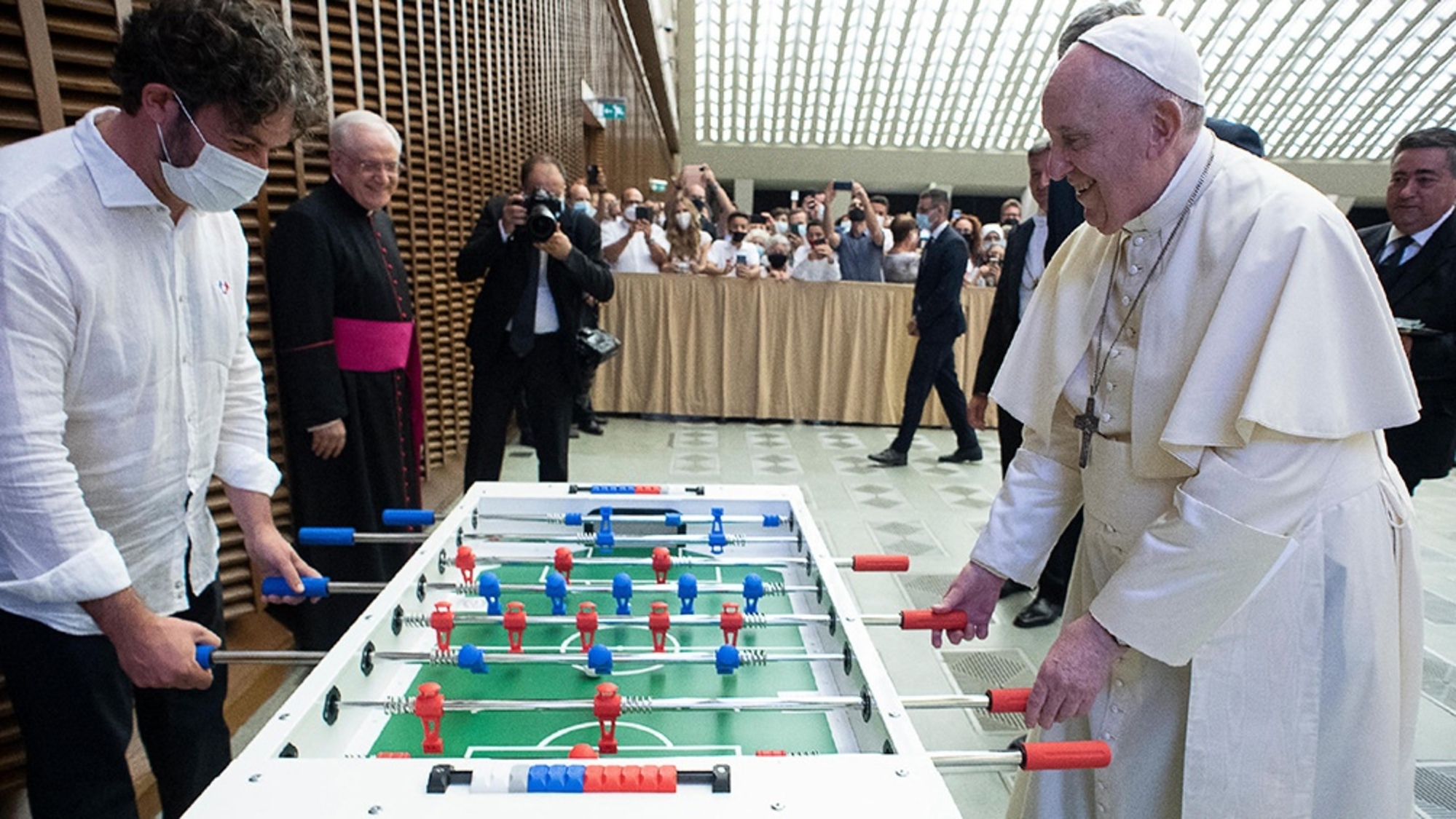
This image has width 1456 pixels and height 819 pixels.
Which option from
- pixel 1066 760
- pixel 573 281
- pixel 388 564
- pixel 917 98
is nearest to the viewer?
pixel 1066 760

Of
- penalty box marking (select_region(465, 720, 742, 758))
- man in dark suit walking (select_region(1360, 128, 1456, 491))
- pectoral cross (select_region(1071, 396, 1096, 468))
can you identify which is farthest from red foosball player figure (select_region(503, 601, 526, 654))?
man in dark suit walking (select_region(1360, 128, 1456, 491))

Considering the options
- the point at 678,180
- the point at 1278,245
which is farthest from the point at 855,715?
the point at 678,180

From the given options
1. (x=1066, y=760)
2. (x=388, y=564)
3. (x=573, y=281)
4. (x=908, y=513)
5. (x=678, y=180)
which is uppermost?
(x=678, y=180)

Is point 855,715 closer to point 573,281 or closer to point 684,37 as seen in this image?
point 573,281

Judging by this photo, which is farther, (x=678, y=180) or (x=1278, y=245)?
(x=678, y=180)

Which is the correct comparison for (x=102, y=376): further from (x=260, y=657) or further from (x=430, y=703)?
(x=430, y=703)

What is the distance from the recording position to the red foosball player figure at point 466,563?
68.4 inches

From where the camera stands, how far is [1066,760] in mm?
1007

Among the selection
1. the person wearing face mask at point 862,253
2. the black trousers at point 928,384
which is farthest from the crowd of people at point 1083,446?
the person wearing face mask at point 862,253

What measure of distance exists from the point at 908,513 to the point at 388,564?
2804mm

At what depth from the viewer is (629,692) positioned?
1495 millimetres

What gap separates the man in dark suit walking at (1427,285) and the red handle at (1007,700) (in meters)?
2.29

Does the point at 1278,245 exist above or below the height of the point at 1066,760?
above

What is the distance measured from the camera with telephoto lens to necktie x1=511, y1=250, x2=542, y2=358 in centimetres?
17
